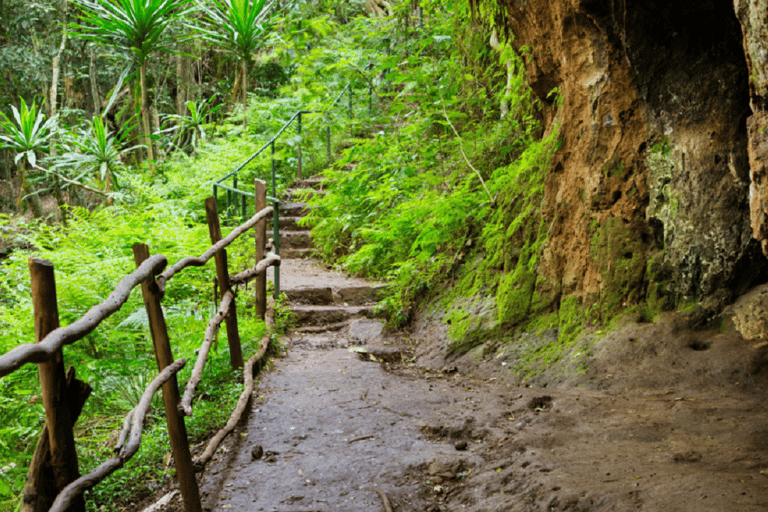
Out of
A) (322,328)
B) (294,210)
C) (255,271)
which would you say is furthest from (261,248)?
(294,210)

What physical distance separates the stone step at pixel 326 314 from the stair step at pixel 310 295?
0.18 m

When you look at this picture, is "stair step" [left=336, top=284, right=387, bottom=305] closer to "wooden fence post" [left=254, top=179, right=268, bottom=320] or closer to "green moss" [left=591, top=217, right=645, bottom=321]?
"wooden fence post" [left=254, top=179, right=268, bottom=320]

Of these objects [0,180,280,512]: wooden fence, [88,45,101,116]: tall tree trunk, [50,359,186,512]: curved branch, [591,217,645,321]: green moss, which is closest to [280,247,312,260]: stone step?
[591,217,645,321]: green moss

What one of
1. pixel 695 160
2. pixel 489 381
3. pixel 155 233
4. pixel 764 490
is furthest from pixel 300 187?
pixel 764 490

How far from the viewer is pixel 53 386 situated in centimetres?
176

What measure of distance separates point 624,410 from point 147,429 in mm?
2949

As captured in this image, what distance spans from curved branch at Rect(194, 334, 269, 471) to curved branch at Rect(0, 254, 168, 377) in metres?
1.16

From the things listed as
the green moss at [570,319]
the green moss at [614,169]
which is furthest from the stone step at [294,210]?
the green moss at [614,169]

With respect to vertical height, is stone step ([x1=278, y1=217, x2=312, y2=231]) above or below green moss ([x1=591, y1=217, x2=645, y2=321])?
below

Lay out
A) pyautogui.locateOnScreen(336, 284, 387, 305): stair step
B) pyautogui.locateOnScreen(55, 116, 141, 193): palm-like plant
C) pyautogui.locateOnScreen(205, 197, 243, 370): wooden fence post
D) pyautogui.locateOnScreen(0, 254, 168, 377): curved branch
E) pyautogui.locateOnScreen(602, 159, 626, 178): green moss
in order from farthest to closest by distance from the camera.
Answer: pyautogui.locateOnScreen(55, 116, 141, 193): palm-like plant
pyautogui.locateOnScreen(336, 284, 387, 305): stair step
pyautogui.locateOnScreen(205, 197, 243, 370): wooden fence post
pyautogui.locateOnScreen(602, 159, 626, 178): green moss
pyautogui.locateOnScreen(0, 254, 168, 377): curved branch

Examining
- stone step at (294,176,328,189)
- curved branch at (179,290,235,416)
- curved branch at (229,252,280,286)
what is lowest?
curved branch at (179,290,235,416)

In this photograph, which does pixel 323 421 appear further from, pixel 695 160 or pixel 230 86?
pixel 230 86

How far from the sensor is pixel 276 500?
2.78 meters

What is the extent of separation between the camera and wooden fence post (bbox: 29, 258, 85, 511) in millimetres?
1735
